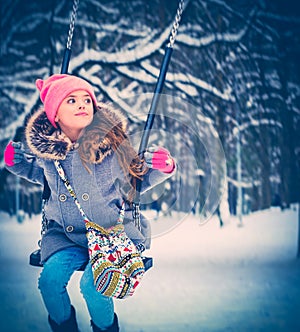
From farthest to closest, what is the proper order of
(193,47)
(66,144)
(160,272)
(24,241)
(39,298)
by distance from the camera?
(193,47)
(24,241)
(160,272)
(39,298)
(66,144)

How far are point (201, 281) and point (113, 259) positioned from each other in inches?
22.6

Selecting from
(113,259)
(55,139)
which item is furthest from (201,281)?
(55,139)

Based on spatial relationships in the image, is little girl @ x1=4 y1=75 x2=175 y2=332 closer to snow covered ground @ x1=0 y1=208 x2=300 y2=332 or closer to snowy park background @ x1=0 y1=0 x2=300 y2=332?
snow covered ground @ x1=0 y1=208 x2=300 y2=332

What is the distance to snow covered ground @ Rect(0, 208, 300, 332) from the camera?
1.26m

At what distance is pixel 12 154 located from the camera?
1.12m

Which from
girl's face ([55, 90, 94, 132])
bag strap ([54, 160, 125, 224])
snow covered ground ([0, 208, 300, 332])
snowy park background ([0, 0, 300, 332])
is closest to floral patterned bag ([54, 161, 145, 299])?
bag strap ([54, 160, 125, 224])

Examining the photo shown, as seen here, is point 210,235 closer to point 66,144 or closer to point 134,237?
point 134,237

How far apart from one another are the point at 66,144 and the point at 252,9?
113 centimetres

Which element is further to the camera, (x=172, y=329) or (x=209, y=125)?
(x=209, y=125)

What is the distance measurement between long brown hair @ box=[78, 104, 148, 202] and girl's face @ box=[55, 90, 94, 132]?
22mm

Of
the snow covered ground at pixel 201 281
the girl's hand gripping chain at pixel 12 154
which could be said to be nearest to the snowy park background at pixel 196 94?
the snow covered ground at pixel 201 281

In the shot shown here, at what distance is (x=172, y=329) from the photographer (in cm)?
122

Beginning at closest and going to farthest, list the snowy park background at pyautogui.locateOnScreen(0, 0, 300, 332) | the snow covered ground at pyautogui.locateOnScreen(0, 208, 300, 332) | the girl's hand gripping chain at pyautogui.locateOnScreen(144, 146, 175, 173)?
the girl's hand gripping chain at pyautogui.locateOnScreen(144, 146, 175, 173)
the snow covered ground at pyautogui.locateOnScreen(0, 208, 300, 332)
the snowy park background at pyautogui.locateOnScreen(0, 0, 300, 332)

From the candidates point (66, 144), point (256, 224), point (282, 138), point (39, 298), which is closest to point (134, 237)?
point (66, 144)
